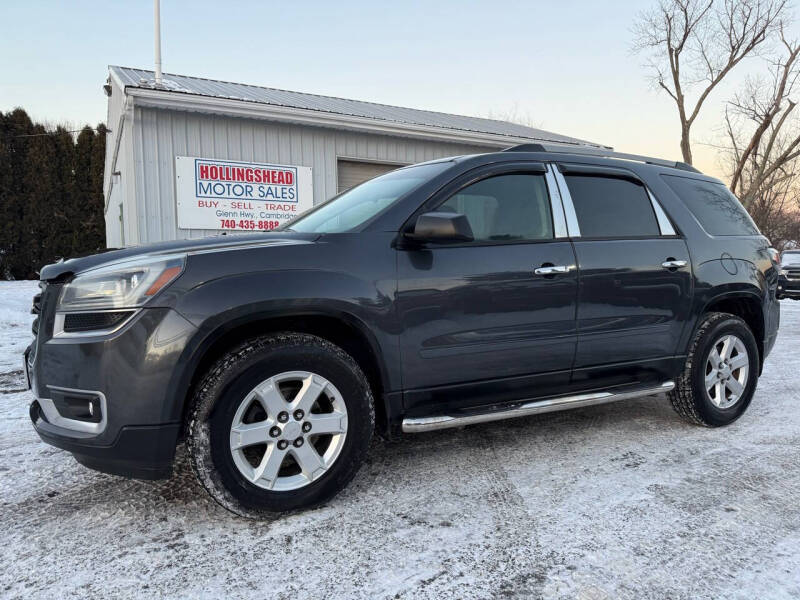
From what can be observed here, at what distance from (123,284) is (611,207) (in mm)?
2818

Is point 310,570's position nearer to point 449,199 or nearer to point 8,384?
point 449,199

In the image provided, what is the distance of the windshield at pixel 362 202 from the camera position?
3027mm

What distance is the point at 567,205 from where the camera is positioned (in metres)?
3.36

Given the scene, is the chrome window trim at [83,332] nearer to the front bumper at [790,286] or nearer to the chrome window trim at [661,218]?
the chrome window trim at [661,218]

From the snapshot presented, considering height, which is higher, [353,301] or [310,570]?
[353,301]

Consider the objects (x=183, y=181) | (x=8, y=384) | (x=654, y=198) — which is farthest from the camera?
(x=183, y=181)

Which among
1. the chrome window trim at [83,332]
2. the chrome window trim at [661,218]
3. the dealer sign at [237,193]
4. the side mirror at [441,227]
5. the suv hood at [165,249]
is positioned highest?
the dealer sign at [237,193]

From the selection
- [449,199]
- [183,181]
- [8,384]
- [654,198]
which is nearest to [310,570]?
[449,199]

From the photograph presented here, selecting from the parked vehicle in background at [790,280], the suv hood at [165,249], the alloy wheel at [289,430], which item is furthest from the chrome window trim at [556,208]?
the parked vehicle in background at [790,280]

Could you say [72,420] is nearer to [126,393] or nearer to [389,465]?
[126,393]

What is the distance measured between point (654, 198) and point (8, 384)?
5.59m

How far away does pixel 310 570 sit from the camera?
6.89 feet

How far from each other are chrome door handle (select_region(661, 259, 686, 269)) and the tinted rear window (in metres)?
0.46

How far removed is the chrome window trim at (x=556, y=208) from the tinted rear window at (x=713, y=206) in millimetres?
1101
